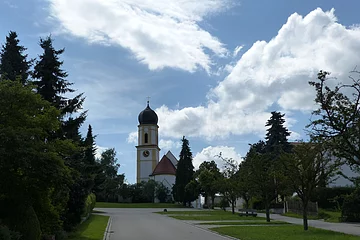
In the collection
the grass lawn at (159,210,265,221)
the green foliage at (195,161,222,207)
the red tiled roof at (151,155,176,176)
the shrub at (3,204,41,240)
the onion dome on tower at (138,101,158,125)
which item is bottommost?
the grass lawn at (159,210,265,221)

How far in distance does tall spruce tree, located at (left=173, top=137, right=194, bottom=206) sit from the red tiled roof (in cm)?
1233

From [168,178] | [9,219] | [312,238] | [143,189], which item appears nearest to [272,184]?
[312,238]

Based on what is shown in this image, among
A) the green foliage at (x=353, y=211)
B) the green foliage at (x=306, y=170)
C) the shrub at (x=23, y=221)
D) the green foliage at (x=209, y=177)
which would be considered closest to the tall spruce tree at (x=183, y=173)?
the green foliage at (x=209, y=177)

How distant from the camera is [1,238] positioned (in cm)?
1134

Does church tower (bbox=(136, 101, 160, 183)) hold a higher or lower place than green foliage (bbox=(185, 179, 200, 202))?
higher

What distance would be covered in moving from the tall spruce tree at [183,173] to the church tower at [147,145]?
19107 mm

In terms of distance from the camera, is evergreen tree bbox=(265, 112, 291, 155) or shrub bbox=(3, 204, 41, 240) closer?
shrub bbox=(3, 204, 41, 240)

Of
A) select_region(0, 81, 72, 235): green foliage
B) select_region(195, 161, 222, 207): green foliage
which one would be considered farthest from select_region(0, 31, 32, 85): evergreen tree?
select_region(195, 161, 222, 207): green foliage

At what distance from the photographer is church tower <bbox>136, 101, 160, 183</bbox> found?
100438 millimetres

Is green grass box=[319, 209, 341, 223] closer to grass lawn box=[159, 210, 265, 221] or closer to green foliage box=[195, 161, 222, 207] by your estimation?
grass lawn box=[159, 210, 265, 221]

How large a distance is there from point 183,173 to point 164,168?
15.4 m

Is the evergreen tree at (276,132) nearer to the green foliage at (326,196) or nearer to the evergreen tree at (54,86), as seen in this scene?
the green foliage at (326,196)

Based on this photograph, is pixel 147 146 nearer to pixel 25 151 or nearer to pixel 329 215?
pixel 329 215

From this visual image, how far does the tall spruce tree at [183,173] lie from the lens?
258 feet
